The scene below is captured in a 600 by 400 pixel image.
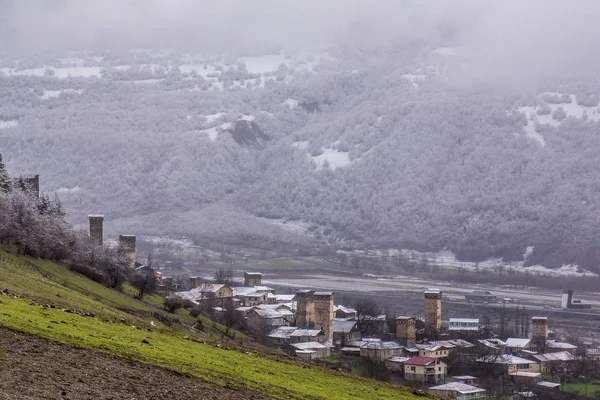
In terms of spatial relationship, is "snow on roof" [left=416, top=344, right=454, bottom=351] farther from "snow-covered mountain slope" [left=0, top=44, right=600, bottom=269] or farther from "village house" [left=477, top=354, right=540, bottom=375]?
"snow-covered mountain slope" [left=0, top=44, right=600, bottom=269]

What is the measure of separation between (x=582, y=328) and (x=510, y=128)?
9722 cm

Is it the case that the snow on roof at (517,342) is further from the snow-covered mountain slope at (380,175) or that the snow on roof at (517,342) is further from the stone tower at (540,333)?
the snow-covered mountain slope at (380,175)

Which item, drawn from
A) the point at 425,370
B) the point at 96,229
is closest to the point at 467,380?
the point at 425,370

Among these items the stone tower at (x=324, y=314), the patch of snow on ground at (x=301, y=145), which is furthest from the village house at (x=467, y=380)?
the patch of snow on ground at (x=301, y=145)

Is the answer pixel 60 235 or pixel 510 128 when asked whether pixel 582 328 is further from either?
pixel 510 128

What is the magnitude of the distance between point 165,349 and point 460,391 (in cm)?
2682

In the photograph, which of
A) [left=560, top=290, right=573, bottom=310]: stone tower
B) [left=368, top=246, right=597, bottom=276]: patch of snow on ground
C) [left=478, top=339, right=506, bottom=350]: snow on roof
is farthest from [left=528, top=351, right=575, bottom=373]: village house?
[left=368, top=246, right=597, bottom=276]: patch of snow on ground

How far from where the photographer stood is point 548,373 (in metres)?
56.6

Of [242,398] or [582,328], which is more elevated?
[242,398]

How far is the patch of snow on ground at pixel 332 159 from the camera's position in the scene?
181m

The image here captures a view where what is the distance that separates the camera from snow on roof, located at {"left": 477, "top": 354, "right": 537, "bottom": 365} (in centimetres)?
5616

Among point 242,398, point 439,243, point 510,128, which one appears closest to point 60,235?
point 242,398

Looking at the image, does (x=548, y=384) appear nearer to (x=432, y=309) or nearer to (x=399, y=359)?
(x=399, y=359)

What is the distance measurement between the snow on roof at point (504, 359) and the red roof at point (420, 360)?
344 centimetres
